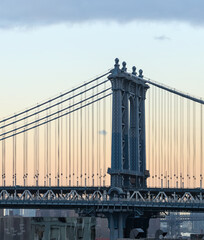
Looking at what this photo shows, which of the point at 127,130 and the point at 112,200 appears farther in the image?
the point at 127,130

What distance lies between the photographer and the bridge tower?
502 feet

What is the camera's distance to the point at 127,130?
6166 inches

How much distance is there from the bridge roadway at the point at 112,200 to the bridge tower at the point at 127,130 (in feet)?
8.02

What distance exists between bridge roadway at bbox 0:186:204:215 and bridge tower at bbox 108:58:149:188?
2.44m

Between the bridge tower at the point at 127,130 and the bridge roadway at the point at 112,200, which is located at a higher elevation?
the bridge tower at the point at 127,130

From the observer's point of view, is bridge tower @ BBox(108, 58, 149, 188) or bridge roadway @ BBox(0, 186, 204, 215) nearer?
bridge roadway @ BBox(0, 186, 204, 215)

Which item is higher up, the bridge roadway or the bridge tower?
the bridge tower

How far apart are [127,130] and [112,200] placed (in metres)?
12.8

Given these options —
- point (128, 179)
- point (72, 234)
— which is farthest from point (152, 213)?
point (72, 234)

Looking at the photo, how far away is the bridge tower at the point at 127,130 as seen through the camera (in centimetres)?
15288

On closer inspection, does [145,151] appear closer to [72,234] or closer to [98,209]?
[98,209]

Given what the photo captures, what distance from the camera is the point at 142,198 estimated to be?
150 meters

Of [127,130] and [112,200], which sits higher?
[127,130]

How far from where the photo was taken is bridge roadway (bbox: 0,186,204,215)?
14588 cm
